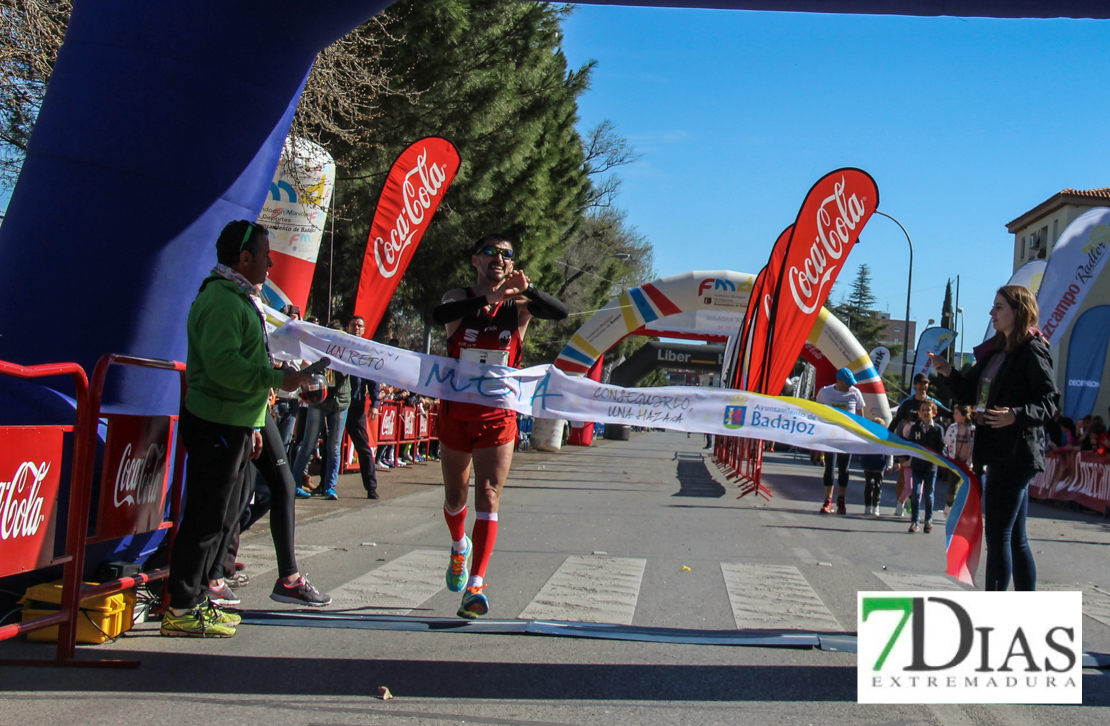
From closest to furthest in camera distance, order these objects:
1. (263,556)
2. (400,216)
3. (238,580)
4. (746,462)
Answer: (238,580) < (263,556) < (400,216) < (746,462)

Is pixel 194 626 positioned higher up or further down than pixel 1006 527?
further down

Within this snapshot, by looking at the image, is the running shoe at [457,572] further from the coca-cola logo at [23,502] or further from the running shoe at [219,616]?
the coca-cola logo at [23,502]

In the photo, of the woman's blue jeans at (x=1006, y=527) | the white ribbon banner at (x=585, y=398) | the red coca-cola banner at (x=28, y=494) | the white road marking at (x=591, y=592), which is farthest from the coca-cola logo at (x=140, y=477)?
the woman's blue jeans at (x=1006, y=527)

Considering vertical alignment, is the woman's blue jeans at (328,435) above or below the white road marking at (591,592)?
above

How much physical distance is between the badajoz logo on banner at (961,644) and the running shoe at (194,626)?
9.49 ft

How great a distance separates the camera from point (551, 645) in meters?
4.65

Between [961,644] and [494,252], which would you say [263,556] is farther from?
[961,644]

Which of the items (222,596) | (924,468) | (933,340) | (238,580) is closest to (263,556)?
(238,580)

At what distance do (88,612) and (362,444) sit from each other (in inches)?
304

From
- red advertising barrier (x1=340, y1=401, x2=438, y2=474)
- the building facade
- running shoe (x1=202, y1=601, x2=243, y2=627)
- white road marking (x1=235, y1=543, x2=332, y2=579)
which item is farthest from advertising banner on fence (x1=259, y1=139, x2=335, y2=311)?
the building facade

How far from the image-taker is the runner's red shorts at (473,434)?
5.17m

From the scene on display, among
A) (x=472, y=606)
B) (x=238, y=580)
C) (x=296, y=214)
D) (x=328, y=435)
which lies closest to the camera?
(x=472, y=606)

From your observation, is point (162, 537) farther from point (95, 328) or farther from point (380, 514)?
point (380, 514)

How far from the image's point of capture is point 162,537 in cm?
503
